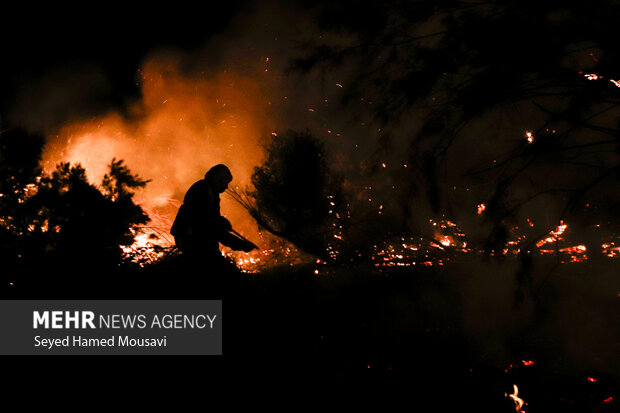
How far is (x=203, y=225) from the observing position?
4.91 m

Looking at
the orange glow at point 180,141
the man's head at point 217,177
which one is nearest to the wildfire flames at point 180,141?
the orange glow at point 180,141

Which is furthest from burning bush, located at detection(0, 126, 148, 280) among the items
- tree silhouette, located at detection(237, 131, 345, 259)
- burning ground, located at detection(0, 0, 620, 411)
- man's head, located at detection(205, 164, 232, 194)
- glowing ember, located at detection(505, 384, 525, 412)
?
glowing ember, located at detection(505, 384, 525, 412)

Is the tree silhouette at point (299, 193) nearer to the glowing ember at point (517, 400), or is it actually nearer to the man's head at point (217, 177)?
the man's head at point (217, 177)

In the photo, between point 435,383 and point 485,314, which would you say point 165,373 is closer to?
point 435,383

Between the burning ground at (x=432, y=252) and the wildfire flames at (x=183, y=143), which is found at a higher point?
the wildfire flames at (x=183, y=143)

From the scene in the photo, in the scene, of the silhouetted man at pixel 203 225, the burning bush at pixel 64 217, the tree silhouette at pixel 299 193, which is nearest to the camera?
the silhouetted man at pixel 203 225

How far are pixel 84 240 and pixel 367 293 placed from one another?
17.1ft

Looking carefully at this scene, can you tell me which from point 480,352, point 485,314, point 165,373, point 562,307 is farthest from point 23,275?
point 562,307

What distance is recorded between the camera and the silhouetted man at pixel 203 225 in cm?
491

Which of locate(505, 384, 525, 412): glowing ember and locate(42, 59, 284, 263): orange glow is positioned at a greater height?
locate(42, 59, 284, 263): orange glow

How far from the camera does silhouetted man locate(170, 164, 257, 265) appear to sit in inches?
193

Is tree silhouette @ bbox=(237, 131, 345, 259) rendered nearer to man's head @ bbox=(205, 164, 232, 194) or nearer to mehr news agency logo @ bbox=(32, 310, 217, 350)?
man's head @ bbox=(205, 164, 232, 194)

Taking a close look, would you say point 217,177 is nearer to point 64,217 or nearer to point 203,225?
point 203,225

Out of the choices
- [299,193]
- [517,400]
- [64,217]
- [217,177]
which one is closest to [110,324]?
[217,177]
